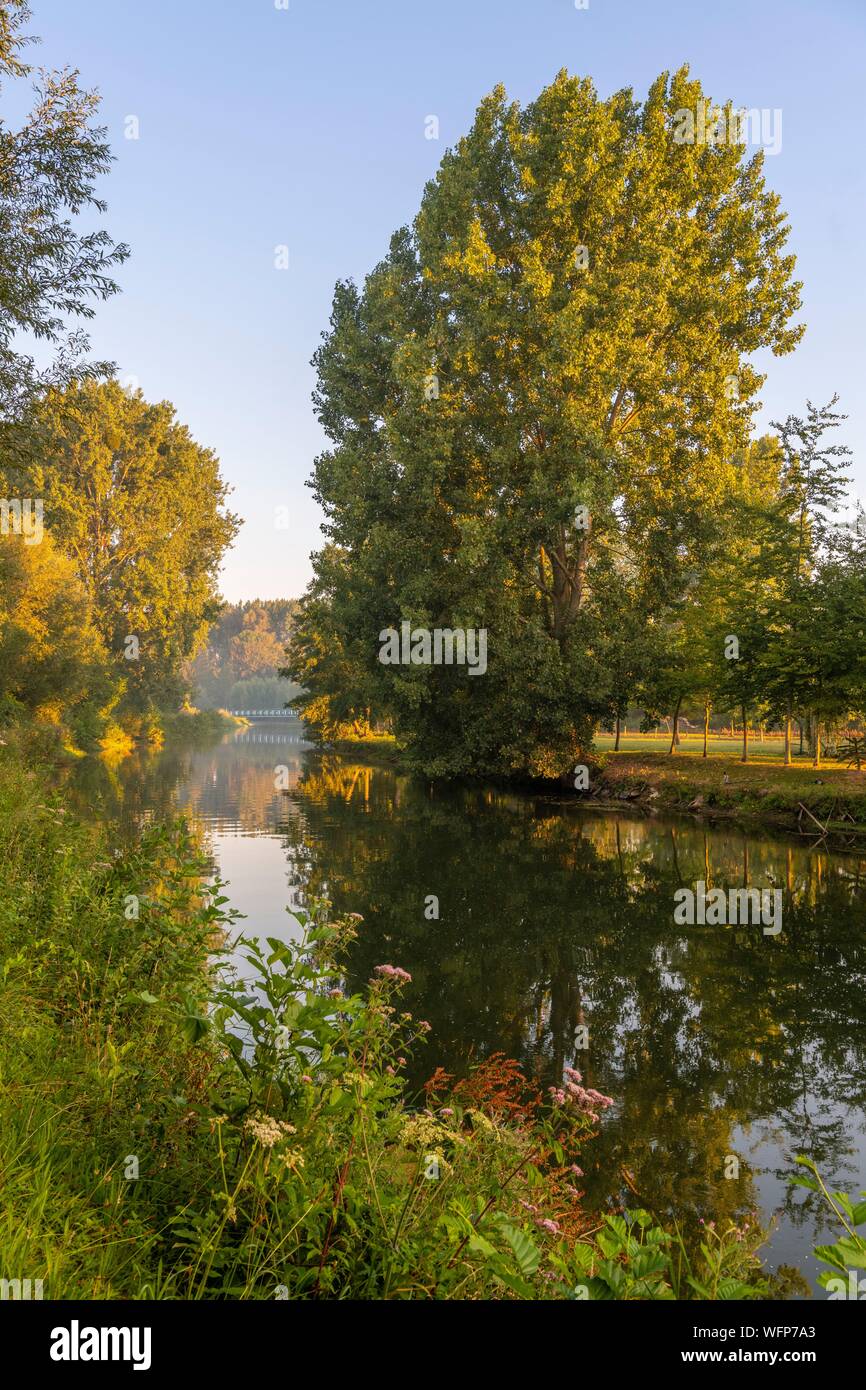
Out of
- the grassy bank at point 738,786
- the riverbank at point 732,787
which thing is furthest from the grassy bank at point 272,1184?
the grassy bank at point 738,786

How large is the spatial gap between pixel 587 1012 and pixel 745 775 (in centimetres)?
2542

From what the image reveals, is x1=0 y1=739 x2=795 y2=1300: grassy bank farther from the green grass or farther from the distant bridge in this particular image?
the distant bridge

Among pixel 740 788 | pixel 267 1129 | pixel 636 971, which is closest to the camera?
pixel 267 1129

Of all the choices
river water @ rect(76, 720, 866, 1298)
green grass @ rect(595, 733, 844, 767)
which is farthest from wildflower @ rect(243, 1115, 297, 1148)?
green grass @ rect(595, 733, 844, 767)

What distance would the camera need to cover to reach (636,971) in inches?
551

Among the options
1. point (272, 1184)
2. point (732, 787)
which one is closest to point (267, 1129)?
point (272, 1184)

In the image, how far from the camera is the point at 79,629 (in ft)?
150

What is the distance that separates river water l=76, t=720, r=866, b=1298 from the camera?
26.7ft

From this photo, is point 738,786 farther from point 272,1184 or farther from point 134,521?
point 134,521

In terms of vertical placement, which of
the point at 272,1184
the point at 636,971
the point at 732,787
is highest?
the point at 272,1184

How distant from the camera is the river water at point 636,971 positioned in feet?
26.7

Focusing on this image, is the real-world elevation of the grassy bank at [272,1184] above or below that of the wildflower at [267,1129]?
below

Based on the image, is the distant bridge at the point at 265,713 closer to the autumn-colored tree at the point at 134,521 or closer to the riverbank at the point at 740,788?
the autumn-colored tree at the point at 134,521

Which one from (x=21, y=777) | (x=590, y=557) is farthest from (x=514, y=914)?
(x=590, y=557)
